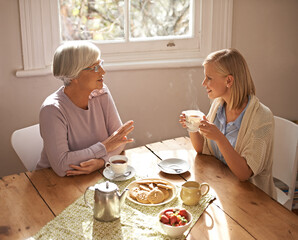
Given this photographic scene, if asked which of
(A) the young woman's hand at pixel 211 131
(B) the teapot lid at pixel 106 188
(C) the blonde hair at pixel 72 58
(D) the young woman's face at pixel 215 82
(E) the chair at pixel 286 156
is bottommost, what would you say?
(E) the chair at pixel 286 156

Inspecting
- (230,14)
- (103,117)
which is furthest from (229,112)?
(230,14)

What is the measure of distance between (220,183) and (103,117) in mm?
713

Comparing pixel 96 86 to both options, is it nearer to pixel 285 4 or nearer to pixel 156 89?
pixel 156 89

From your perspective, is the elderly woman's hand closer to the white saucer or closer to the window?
the white saucer

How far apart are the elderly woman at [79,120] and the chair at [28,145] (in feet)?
0.39

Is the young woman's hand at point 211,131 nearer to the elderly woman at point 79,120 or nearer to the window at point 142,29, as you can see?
the elderly woman at point 79,120

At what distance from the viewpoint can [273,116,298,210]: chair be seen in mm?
2062

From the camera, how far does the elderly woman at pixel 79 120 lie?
1821 mm

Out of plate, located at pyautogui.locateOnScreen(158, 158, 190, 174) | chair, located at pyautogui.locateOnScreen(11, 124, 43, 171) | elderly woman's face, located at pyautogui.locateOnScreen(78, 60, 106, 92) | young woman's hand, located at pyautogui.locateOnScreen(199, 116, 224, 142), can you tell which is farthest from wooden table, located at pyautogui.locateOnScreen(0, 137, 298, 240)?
elderly woman's face, located at pyautogui.locateOnScreen(78, 60, 106, 92)

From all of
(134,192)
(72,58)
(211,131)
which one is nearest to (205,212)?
(134,192)

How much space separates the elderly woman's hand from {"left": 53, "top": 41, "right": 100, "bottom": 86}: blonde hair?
35 cm

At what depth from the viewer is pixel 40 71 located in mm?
2520

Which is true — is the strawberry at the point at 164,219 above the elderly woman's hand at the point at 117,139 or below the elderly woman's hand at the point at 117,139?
below

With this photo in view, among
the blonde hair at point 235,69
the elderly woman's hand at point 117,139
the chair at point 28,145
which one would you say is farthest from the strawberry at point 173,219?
the chair at point 28,145
